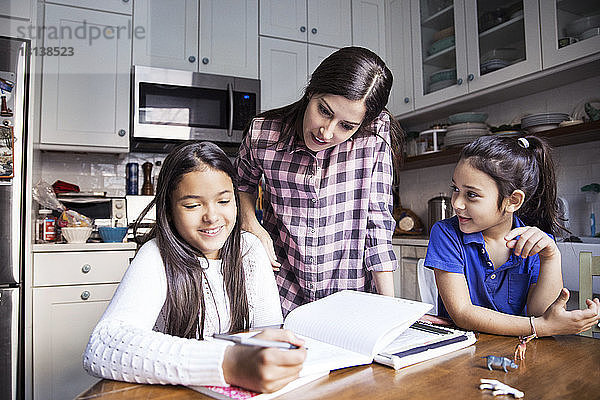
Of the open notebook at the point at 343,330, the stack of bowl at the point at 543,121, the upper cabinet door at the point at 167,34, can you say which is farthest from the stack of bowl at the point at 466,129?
the open notebook at the point at 343,330

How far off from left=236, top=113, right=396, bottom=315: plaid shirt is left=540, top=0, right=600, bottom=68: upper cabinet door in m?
1.40

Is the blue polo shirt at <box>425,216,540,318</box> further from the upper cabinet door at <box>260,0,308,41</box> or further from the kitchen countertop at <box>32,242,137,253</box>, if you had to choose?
the upper cabinet door at <box>260,0,308,41</box>

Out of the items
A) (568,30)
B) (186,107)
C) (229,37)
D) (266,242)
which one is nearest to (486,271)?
(266,242)

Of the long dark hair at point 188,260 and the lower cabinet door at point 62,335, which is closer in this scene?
the long dark hair at point 188,260

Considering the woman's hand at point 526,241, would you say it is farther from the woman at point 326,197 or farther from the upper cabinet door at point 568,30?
the upper cabinet door at point 568,30

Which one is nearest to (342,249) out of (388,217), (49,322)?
(388,217)

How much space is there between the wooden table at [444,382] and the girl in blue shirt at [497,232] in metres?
0.30

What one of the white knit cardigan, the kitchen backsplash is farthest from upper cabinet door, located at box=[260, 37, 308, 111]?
the white knit cardigan

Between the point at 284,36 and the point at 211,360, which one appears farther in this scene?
the point at 284,36

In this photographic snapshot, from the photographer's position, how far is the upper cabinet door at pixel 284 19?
10.8 feet

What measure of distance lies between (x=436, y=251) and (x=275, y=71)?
2.35 metres

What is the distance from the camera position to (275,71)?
10.7 feet

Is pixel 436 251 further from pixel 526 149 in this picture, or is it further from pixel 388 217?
pixel 526 149

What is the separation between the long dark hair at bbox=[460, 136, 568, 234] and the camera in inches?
47.3
